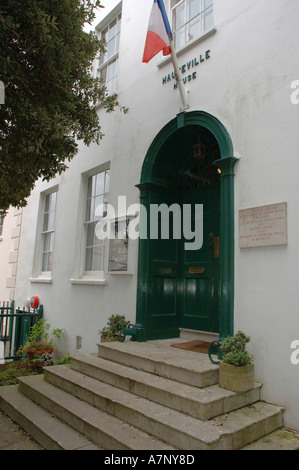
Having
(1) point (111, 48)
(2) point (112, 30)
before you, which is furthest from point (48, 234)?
(2) point (112, 30)

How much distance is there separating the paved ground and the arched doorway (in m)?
2.17

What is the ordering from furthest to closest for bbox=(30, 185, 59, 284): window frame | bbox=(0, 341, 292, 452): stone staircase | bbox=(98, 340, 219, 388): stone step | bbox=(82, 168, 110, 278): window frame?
1. bbox=(30, 185, 59, 284): window frame
2. bbox=(82, 168, 110, 278): window frame
3. bbox=(98, 340, 219, 388): stone step
4. bbox=(0, 341, 292, 452): stone staircase

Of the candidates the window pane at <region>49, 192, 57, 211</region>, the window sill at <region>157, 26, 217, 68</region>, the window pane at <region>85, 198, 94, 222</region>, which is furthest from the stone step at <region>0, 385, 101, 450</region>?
the window sill at <region>157, 26, 217, 68</region>

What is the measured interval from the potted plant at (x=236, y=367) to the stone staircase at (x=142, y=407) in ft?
0.29

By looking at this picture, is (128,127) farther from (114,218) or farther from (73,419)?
(73,419)

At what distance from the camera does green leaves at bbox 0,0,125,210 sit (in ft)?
12.0

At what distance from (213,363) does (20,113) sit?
3.67 m

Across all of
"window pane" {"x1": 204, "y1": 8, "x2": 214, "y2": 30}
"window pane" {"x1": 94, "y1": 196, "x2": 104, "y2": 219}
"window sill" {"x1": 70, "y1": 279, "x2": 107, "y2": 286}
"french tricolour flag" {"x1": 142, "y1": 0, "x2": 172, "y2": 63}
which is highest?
"window pane" {"x1": 204, "y1": 8, "x2": 214, "y2": 30}

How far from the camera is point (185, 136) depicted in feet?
Answer: 17.6

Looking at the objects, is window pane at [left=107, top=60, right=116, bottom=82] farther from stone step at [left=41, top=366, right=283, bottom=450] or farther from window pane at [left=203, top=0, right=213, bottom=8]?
stone step at [left=41, top=366, right=283, bottom=450]

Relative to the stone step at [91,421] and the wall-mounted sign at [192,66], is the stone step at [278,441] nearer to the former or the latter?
the stone step at [91,421]

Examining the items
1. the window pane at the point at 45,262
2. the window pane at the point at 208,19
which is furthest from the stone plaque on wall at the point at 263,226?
the window pane at the point at 45,262

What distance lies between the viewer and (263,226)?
12.6 ft

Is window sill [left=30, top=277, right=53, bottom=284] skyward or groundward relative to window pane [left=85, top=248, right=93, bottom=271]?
groundward
